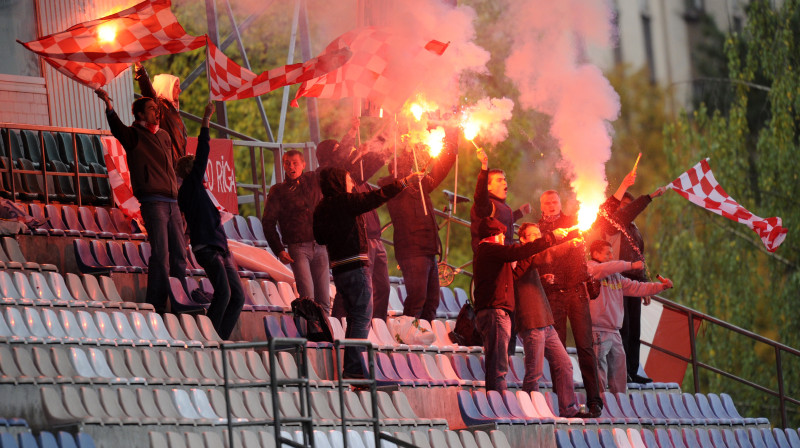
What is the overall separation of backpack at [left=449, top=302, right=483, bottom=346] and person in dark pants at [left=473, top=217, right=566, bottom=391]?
1381 mm

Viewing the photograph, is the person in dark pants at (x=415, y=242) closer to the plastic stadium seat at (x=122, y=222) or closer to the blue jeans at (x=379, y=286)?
the blue jeans at (x=379, y=286)

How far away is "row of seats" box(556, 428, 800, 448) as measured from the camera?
1143cm

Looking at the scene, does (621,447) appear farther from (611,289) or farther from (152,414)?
(152,414)

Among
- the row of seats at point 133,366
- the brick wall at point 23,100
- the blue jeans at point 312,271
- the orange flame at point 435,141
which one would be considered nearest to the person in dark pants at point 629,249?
the orange flame at point 435,141

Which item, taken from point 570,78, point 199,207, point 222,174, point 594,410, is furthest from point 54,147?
point 594,410

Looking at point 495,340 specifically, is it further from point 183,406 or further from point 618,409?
point 183,406

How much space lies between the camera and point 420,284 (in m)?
12.6

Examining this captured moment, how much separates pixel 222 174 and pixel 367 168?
10.5ft

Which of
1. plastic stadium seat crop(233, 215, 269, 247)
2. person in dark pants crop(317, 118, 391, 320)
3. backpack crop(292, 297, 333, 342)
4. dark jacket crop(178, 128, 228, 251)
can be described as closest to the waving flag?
person in dark pants crop(317, 118, 391, 320)

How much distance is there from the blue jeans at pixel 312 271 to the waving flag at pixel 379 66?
1.38 meters

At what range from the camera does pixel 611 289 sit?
12.5m

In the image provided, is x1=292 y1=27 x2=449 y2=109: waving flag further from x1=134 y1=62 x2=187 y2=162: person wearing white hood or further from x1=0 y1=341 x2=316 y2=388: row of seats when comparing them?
x1=0 y1=341 x2=316 y2=388: row of seats

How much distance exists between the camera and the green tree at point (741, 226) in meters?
20.4

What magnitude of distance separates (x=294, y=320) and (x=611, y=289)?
9.43 feet
